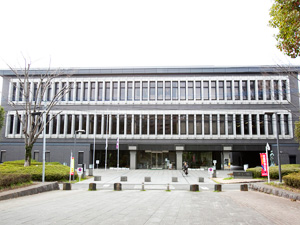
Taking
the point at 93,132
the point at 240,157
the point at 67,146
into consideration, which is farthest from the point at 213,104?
the point at 67,146

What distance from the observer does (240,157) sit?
153ft

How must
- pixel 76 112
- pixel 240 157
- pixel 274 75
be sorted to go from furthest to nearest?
pixel 240 157 → pixel 76 112 → pixel 274 75

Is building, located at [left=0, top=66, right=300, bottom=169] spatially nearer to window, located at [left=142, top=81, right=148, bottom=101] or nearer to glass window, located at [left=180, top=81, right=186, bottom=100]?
glass window, located at [left=180, top=81, right=186, bottom=100]

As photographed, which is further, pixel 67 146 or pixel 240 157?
pixel 240 157

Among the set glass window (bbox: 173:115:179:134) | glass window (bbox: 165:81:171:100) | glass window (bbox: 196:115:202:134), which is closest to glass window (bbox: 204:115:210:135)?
glass window (bbox: 196:115:202:134)

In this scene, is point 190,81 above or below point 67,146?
above

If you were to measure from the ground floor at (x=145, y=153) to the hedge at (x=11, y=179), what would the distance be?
24.8 meters

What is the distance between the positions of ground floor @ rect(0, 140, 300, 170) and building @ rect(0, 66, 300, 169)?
145 mm

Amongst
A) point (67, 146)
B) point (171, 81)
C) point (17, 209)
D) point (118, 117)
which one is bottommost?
point (17, 209)

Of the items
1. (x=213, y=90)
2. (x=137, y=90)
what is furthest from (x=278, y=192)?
(x=137, y=90)

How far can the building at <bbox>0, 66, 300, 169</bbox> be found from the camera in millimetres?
41625

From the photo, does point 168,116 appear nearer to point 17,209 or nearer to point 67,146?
point 67,146

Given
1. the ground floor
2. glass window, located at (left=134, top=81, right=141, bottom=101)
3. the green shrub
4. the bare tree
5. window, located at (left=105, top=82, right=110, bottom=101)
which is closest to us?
the green shrub

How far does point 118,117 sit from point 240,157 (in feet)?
68.2
